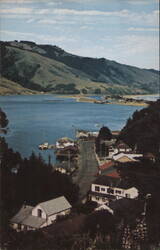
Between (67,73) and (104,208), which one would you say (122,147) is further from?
(67,73)

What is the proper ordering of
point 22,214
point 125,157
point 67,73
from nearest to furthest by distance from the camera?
point 22,214, point 125,157, point 67,73

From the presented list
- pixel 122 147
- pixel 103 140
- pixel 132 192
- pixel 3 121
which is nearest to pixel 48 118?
pixel 3 121

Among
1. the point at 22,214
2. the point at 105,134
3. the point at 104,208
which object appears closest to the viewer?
the point at 22,214

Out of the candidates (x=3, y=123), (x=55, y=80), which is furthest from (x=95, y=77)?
(x=3, y=123)

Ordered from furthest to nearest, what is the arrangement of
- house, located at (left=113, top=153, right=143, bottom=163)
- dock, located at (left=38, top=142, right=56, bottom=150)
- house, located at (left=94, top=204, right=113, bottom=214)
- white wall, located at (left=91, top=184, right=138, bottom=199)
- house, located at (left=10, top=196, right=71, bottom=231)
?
house, located at (left=113, top=153, right=143, bottom=163)
dock, located at (left=38, top=142, right=56, bottom=150)
white wall, located at (left=91, top=184, right=138, bottom=199)
house, located at (left=94, top=204, right=113, bottom=214)
house, located at (left=10, top=196, right=71, bottom=231)

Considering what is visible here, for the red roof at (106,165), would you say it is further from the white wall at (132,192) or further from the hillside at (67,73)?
the hillside at (67,73)

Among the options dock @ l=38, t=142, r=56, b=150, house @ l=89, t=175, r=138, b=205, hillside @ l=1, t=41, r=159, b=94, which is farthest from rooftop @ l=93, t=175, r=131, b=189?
hillside @ l=1, t=41, r=159, b=94

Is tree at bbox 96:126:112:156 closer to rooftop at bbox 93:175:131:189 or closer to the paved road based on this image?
the paved road

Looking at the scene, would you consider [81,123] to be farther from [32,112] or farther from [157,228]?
[157,228]
